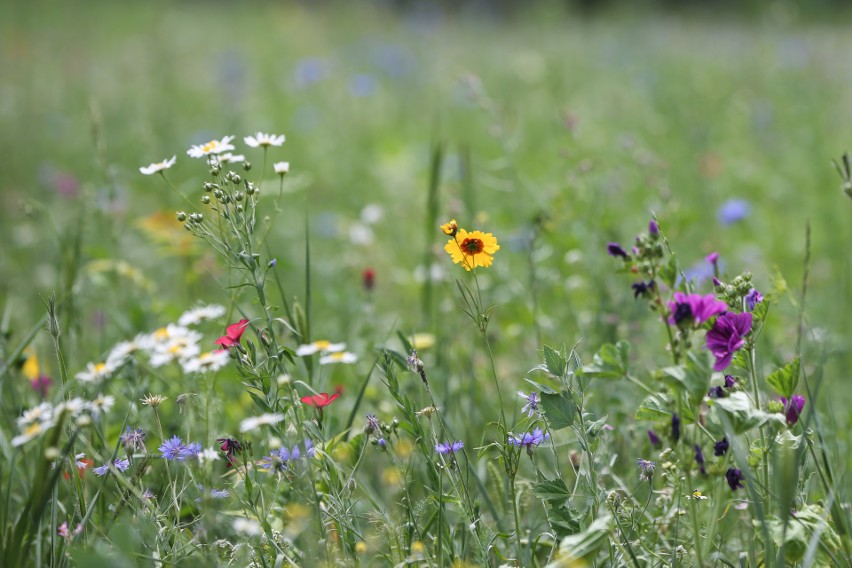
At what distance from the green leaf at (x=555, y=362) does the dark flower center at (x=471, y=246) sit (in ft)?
0.56

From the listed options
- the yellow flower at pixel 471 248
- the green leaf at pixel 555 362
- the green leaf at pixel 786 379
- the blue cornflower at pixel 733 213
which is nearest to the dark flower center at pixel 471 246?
the yellow flower at pixel 471 248

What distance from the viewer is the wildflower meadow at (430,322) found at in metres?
1.04

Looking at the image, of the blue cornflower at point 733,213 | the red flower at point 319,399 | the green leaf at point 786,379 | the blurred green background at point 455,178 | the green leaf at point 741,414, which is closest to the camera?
the green leaf at point 741,414

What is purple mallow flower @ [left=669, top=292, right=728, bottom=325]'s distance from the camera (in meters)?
0.93

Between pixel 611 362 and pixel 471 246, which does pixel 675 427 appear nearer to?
pixel 611 362

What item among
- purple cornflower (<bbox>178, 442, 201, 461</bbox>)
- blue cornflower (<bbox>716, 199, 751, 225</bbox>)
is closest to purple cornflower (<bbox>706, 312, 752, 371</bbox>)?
purple cornflower (<bbox>178, 442, 201, 461</bbox>)

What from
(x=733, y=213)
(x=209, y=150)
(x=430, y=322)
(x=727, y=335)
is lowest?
(x=430, y=322)

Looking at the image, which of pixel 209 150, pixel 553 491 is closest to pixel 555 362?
pixel 553 491

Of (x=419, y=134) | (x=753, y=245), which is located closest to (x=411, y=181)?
(x=419, y=134)

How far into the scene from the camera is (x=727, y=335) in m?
1.00

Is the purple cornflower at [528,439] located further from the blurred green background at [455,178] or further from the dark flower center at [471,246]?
the blurred green background at [455,178]

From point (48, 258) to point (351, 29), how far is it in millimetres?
5053

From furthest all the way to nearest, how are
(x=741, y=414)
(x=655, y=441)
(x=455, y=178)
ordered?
(x=455, y=178), (x=655, y=441), (x=741, y=414)

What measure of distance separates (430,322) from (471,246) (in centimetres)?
93
